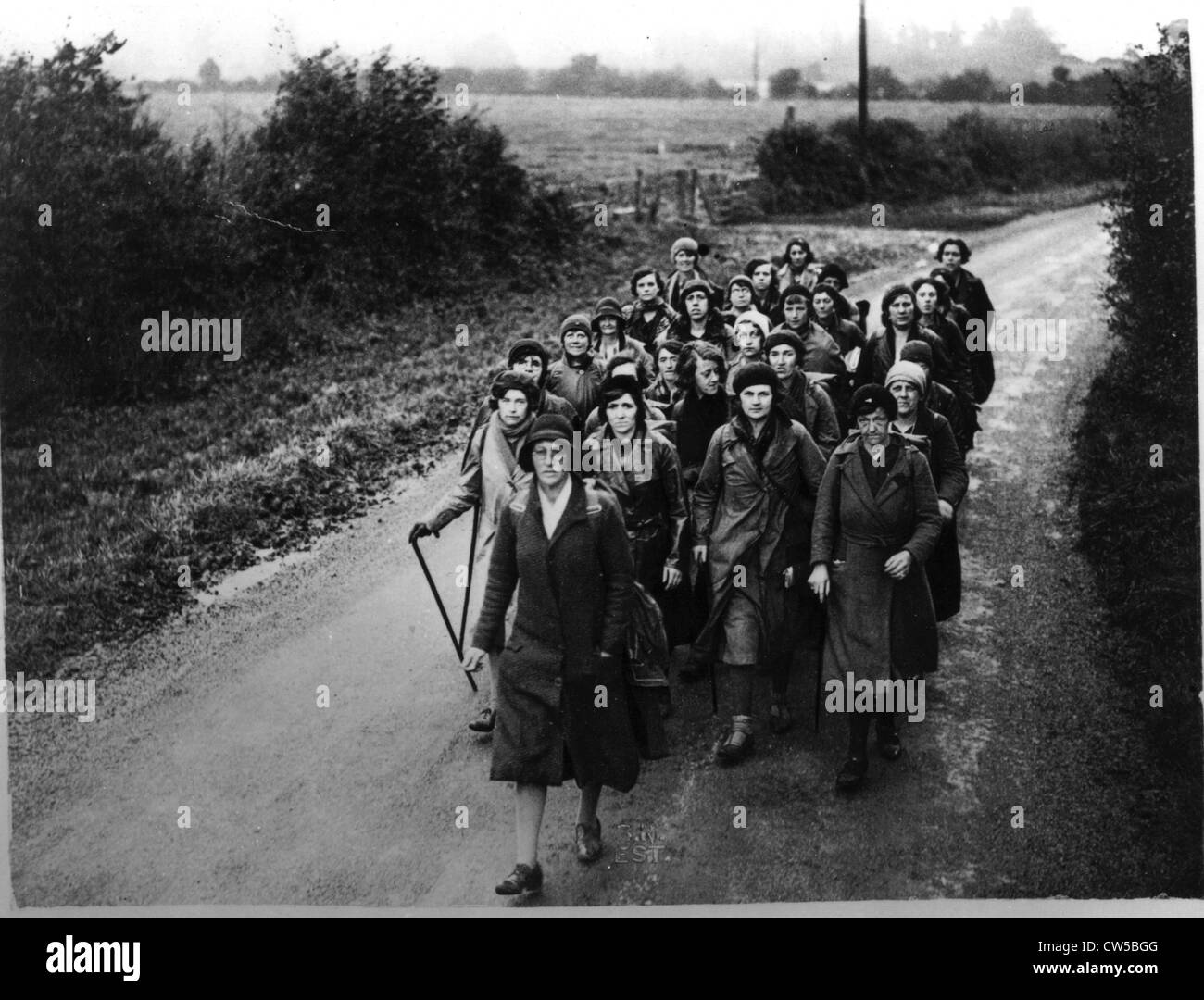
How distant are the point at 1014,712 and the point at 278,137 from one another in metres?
8.06

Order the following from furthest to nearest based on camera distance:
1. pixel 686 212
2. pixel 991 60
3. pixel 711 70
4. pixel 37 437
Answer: pixel 686 212 → pixel 711 70 → pixel 991 60 → pixel 37 437

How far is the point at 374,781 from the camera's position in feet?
19.4

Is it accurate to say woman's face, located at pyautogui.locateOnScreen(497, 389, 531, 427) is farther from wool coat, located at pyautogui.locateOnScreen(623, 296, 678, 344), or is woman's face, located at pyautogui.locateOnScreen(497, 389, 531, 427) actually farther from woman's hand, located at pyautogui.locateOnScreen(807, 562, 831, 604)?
wool coat, located at pyautogui.locateOnScreen(623, 296, 678, 344)

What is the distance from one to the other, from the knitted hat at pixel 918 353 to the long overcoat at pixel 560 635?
9.07 ft

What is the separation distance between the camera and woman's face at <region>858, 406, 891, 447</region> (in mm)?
5770

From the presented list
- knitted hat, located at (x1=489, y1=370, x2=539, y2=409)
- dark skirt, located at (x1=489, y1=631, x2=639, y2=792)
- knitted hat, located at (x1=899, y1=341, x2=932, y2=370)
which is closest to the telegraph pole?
knitted hat, located at (x1=899, y1=341, x2=932, y2=370)

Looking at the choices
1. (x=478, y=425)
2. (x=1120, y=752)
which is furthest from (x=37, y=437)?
(x=1120, y=752)

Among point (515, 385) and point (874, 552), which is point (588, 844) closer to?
point (874, 552)

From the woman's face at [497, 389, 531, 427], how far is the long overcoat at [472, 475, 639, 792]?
0.87 meters

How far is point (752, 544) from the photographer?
607 cm

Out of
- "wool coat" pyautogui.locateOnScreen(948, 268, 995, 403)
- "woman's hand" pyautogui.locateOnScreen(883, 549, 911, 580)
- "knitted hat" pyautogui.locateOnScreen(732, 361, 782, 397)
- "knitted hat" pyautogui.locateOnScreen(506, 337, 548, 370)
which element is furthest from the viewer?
"wool coat" pyautogui.locateOnScreen(948, 268, 995, 403)

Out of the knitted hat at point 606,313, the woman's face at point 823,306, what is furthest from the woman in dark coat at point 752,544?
the woman's face at point 823,306

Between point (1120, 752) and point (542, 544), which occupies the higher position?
point (542, 544)

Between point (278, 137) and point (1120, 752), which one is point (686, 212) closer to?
point (278, 137)
